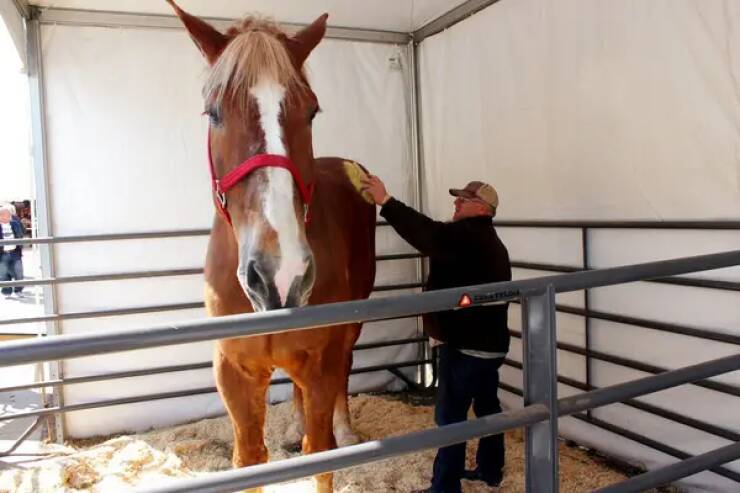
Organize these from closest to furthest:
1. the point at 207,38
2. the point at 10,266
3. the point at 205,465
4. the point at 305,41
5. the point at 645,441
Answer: the point at 207,38 → the point at 305,41 → the point at 645,441 → the point at 205,465 → the point at 10,266

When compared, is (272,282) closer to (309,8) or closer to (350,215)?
(350,215)

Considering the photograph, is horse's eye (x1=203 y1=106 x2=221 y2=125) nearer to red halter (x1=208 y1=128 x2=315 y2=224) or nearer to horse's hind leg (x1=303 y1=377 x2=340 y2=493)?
red halter (x1=208 y1=128 x2=315 y2=224)

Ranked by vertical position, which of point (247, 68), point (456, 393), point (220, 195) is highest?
point (247, 68)

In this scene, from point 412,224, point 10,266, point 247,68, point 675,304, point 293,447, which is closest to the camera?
point 247,68

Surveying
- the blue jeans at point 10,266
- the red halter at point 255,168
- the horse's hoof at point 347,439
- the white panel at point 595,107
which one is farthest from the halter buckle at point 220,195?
the blue jeans at point 10,266

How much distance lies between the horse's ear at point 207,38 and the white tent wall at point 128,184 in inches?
81.4

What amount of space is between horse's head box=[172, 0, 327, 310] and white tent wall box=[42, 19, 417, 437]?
2.13 meters

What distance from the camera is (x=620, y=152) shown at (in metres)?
2.68

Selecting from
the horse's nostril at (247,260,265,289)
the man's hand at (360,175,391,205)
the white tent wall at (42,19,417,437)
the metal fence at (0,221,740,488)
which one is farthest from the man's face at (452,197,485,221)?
the white tent wall at (42,19,417,437)

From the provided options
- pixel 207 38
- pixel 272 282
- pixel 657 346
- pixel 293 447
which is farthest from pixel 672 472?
pixel 293 447

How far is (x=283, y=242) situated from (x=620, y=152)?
200 centimetres

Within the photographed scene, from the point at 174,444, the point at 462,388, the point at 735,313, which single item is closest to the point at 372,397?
the point at 174,444

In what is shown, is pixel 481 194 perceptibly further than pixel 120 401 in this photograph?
No

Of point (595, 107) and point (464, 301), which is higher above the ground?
point (595, 107)
